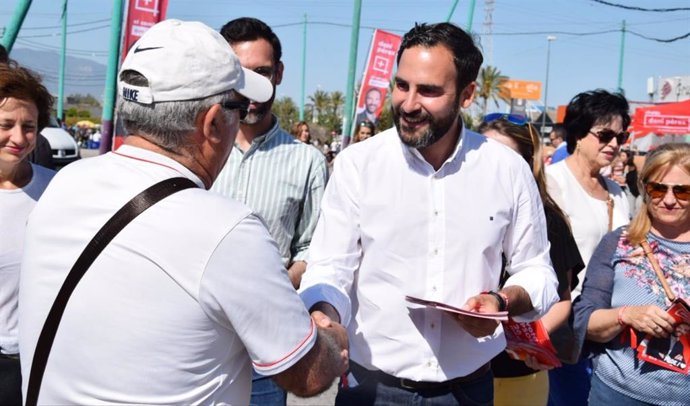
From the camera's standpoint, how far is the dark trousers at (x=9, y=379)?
3.19 meters

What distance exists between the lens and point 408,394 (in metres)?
2.72

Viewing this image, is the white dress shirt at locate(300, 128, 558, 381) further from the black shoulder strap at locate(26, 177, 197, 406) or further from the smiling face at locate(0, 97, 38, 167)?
the smiling face at locate(0, 97, 38, 167)

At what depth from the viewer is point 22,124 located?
324cm

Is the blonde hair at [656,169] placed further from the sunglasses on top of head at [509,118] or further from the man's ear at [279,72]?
the man's ear at [279,72]

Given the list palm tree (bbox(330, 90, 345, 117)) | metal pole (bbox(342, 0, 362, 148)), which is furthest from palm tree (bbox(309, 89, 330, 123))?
metal pole (bbox(342, 0, 362, 148))

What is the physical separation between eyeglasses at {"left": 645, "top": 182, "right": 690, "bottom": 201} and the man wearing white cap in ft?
7.25

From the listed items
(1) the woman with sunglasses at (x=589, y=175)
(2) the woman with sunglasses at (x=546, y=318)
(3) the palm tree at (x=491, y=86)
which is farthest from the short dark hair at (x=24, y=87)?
(3) the palm tree at (x=491, y=86)

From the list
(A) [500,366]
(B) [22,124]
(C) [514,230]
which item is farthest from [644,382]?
(B) [22,124]

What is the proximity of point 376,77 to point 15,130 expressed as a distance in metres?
11.5

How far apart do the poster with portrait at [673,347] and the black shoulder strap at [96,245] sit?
2313 mm

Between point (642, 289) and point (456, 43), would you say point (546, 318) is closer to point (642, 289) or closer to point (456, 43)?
point (642, 289)

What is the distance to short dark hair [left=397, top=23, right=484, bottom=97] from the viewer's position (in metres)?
2.83

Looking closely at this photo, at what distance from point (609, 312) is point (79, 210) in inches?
97.5

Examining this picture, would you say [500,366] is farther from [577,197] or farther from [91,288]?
[91,288]
